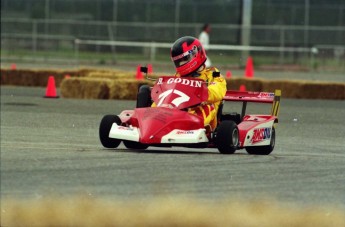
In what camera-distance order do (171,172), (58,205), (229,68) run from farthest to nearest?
(229,68), (171,172), (58,205)

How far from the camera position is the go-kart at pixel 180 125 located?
10.7 m

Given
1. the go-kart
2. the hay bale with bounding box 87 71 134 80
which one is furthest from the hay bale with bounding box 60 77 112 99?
the go-kart

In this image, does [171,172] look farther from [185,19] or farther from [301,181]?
[185,19]

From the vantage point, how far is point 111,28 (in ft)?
136

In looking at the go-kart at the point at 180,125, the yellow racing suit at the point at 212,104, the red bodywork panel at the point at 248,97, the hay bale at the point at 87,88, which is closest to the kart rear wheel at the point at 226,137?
the go-kart at the point at 180,125

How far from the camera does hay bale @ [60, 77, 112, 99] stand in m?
21.3

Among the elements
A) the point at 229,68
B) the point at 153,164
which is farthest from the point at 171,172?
the point at 229,68

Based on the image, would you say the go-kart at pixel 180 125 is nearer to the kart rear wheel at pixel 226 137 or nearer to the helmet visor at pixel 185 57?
the kart rear wheel at pixel 226 137

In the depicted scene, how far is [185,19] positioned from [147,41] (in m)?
2.83

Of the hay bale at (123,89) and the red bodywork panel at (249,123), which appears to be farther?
the hay bale at (123,89)

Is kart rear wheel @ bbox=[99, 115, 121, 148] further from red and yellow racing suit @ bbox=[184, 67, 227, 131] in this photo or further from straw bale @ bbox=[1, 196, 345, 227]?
straw bale @ bbox=[1, 196, 345, 227]

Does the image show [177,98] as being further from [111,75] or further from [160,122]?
[111,75]

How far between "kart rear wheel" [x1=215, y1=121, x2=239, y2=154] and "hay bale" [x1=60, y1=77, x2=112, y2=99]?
10.5 m

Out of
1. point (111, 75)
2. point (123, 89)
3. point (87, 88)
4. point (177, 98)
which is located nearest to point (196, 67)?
point (177, 98)
